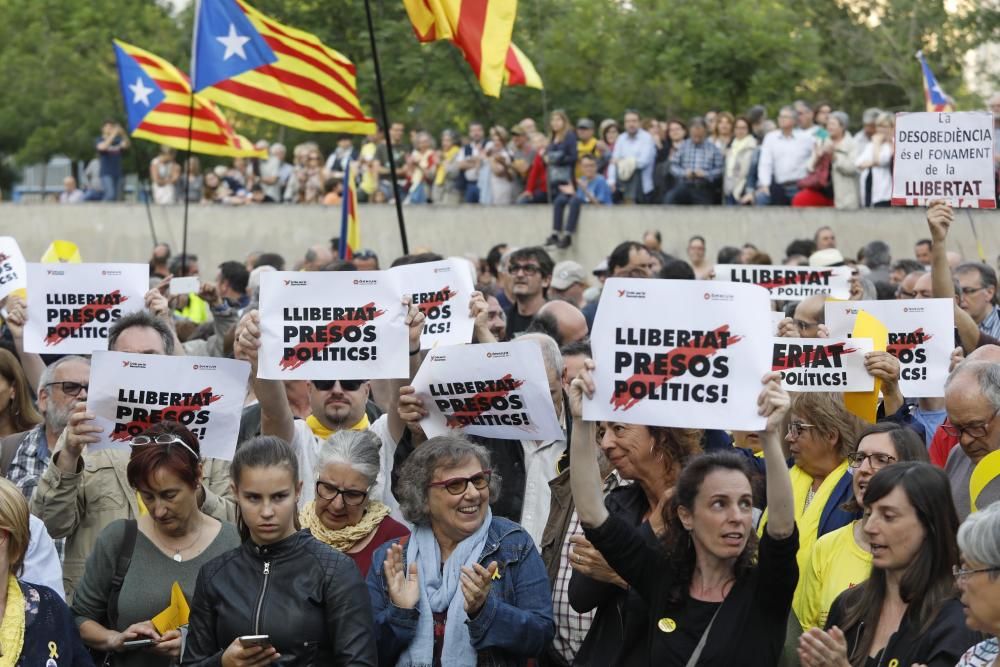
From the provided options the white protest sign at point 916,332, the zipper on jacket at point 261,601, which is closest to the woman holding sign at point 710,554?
the zipper on jacket at point 261,601

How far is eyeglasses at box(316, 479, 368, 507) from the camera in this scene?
6.96 meters

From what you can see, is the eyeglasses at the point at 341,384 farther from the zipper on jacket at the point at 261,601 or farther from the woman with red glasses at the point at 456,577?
the zipper on jacket at the point at 261,601

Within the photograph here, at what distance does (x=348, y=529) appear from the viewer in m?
7.02

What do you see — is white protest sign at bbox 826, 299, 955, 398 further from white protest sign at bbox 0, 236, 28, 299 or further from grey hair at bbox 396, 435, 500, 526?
white protest sign at bbox 0, 236, 28, 299

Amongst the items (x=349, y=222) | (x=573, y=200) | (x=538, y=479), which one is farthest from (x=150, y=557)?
(x=573, y=200)

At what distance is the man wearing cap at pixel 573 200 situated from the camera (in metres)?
24.6

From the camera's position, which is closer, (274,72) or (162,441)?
(162,441)

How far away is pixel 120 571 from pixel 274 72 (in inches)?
336

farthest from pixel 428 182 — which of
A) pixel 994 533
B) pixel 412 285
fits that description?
pixel 994 533

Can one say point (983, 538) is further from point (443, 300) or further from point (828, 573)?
point (443, 300)

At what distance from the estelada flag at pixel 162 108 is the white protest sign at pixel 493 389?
1027 cm

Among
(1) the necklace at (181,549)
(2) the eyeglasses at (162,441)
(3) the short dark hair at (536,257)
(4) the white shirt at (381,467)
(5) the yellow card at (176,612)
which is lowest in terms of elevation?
(5) the yellow card at (176,612)

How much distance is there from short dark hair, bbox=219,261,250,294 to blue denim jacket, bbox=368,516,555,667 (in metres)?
8.02

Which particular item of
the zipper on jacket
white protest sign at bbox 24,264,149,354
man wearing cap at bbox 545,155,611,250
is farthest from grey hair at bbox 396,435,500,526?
man wearing cap at bbox 545,155,611,250
